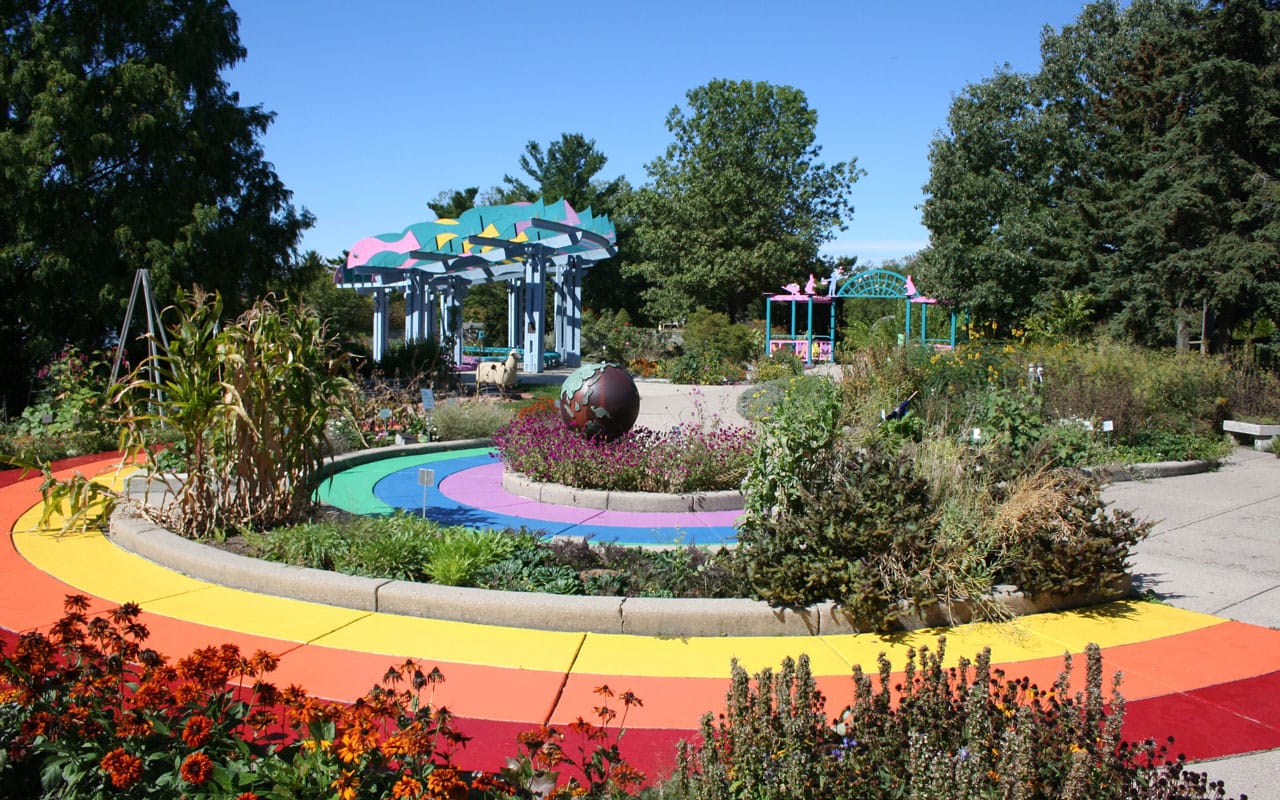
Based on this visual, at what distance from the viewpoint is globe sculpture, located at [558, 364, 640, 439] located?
33.1 feet

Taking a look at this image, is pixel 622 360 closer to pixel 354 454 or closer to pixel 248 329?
pixel 354 454

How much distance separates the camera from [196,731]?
109 inches

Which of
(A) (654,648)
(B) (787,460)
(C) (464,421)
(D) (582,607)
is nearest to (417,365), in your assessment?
(C) (464,421)

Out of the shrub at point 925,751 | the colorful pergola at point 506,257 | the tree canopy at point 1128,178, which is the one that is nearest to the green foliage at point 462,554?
the shrub at point 925,751

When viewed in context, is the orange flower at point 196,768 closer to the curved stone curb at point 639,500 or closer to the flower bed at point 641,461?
the curved stone curb at point 639,500

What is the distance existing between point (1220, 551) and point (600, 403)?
6.18 metres

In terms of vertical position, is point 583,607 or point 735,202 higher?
point 735,202

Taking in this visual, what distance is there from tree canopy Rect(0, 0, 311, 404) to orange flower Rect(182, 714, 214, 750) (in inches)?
654

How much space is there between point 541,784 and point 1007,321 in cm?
3063

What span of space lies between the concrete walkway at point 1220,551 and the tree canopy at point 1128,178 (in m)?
10.5

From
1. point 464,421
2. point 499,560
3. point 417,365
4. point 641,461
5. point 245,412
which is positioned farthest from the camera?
point 417,365

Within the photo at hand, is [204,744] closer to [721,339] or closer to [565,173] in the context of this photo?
[721,339]

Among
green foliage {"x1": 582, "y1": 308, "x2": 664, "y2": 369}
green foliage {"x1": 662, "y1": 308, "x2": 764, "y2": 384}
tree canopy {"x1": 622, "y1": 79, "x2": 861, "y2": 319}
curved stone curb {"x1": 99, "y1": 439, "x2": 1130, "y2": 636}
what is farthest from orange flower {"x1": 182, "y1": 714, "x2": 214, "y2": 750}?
tree canopy {"x1": 622, "y1": 79, "x2": 861, "y2": 319}

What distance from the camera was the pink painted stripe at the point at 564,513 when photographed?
8.31 metres
